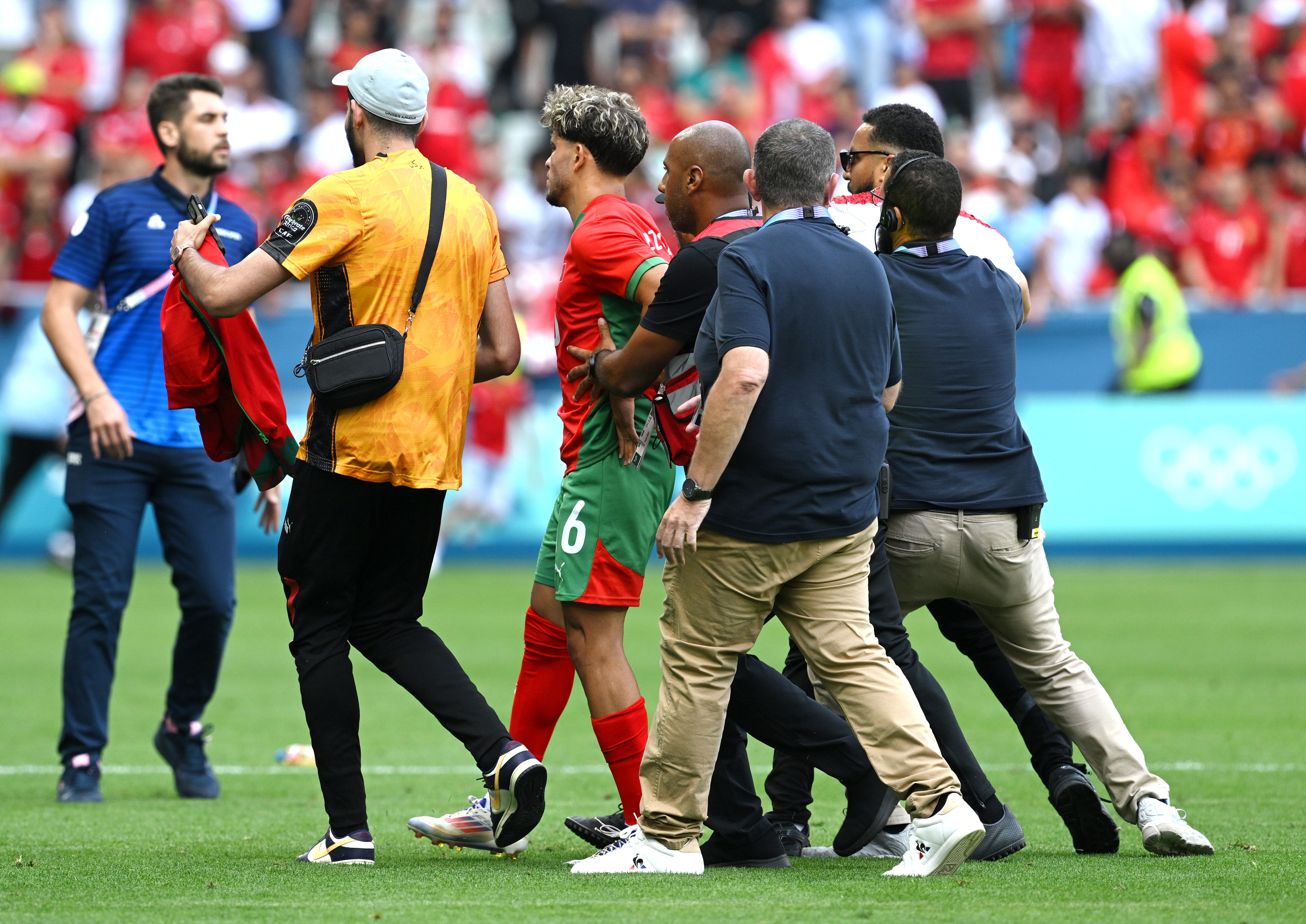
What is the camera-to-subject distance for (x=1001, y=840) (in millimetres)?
5621

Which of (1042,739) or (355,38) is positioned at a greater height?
(355,38)

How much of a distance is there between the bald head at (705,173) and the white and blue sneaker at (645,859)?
185cm

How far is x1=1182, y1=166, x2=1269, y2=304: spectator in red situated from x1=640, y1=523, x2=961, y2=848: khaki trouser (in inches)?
550

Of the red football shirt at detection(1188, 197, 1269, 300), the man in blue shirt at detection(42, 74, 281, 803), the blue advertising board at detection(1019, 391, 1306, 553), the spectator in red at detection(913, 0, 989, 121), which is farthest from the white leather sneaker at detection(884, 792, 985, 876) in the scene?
the spectator in red at detection(913, 0, 989, 121)

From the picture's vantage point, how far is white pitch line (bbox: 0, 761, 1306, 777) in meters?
7.44

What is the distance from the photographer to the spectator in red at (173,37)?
1975 centimetres

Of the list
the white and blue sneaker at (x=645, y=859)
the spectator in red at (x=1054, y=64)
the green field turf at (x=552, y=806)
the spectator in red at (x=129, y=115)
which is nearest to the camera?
the green field turf at (x=552, y=806)

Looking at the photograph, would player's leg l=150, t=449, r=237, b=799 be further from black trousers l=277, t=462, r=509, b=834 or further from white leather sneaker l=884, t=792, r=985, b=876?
white leather sneaker l=884, t=792, r=985, b=876

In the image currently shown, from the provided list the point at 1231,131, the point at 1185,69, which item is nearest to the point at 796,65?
the point at 1185,69

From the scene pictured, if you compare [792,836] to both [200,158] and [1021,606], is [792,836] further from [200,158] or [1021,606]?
[200,158]

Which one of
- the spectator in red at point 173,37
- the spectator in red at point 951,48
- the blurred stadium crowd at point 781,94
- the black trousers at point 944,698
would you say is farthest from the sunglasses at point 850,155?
the spectator in red at point 173,37

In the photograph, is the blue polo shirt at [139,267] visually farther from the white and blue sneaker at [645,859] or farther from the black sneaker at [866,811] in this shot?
the black sneaker at [866,811]

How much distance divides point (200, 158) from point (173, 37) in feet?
45.0

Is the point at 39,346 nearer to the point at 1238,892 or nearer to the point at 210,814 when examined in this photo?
the point at 210,814
